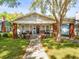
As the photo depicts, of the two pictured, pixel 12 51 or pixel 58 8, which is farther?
pixel 58 8

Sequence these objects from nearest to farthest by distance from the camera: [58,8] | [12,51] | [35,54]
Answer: [35,54] → [12,51] → [58,8]

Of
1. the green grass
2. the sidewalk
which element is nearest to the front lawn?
the sidewalk

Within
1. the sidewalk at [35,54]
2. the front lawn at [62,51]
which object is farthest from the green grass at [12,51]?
the front lawn at [62,51]

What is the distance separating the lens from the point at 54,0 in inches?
1159

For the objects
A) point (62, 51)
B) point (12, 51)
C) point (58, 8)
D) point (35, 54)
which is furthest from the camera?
point (58, 8)

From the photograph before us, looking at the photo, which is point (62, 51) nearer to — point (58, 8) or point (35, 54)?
point (35, 54)

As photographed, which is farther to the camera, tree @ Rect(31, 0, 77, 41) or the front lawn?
tree @ Rect(31, 0, 77, 41)

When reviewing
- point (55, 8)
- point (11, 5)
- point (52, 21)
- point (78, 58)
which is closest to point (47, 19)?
point (52, 21)

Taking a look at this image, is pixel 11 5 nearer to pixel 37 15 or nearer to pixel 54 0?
pixel 54 0

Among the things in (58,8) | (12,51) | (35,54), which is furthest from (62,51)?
(58,8)

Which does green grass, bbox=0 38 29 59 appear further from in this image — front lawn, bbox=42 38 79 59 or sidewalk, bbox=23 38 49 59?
front lawn, bbox=42 38 79 59

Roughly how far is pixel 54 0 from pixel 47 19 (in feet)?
27.0

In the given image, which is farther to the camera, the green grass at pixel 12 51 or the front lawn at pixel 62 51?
the green grass at pixel 12 51

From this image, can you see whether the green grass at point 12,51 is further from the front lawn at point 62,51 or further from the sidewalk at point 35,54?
the front lawn at point 62,51
